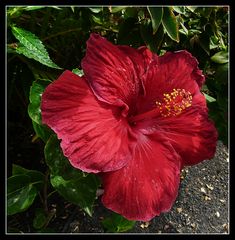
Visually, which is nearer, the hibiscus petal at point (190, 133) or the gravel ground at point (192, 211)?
the hibiscus petal at point (190, 133)

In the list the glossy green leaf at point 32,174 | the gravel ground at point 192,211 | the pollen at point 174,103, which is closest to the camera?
the pollen at point 174,103

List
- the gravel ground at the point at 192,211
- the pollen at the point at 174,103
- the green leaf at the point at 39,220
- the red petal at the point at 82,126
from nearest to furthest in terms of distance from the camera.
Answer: the red petal at the point at 82,126
the pollen at the point at 174,103
the green leaf at the point at 39,220
the gravel ground at the point at 192,211

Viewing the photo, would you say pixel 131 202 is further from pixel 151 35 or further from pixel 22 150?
pixel 22 150

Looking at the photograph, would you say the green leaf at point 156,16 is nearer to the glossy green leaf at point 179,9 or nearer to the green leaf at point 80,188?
the glossy green leaf at point 179,9

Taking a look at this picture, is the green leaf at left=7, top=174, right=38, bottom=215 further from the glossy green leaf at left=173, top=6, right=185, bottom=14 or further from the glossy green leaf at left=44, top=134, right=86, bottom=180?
the glossy green leaf at left=173, top=6, right=185, bottom=14

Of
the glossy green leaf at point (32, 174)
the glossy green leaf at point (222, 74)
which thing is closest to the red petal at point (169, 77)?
the glossy green leaf at point (222, 74)

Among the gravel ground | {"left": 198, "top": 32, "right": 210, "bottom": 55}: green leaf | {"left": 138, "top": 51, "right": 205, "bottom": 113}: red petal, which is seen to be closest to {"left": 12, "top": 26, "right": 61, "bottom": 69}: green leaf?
{"left": 138, "top": 51, "right": 205, "bottom": 113}: red petal

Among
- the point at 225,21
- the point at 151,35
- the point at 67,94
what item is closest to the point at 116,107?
the point at 67,94
